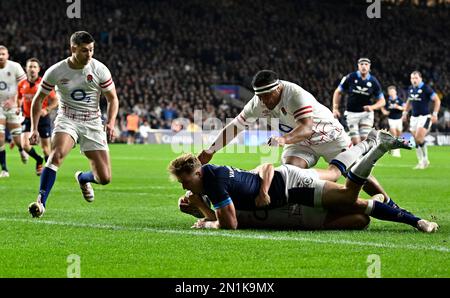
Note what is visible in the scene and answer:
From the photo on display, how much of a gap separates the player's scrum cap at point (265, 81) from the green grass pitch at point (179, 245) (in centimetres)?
159

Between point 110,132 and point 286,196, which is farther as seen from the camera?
point 110,132

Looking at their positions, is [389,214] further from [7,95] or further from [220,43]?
[220,43]

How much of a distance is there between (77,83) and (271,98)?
266 centimetres

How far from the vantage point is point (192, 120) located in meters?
44.5

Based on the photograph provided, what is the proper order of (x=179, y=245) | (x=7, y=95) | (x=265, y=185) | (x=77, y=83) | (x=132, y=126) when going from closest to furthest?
(x=179, y=245)
(x=265, y=185)
(x=77, y=83)
(x=7, y=95)
(x=132, y=126)

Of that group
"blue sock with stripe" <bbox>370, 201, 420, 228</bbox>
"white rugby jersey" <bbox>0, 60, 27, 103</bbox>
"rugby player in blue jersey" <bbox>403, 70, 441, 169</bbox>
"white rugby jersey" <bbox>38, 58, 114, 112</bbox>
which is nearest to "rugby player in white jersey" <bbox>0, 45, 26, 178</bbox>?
"white rugby jersey" <bbox>0, 60, 27, 103</bbox>

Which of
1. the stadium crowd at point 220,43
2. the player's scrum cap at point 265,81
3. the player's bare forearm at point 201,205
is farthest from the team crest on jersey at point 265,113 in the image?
the stadium crowd at point 220,43

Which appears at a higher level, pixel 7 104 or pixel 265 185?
pixel 7 104

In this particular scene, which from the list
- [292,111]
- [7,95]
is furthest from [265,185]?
[7,95]

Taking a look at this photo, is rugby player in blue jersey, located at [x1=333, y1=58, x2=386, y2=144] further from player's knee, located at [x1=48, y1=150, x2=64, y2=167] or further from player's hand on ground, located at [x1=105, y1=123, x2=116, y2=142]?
player's knee, located at [x1=48, y1=150, x2=64, y2=167]

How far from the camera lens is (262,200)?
30.5 ft

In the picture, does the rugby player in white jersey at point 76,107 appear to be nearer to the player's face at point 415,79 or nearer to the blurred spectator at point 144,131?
the player's face at point 415,79

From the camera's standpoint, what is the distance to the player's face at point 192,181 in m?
8.99
